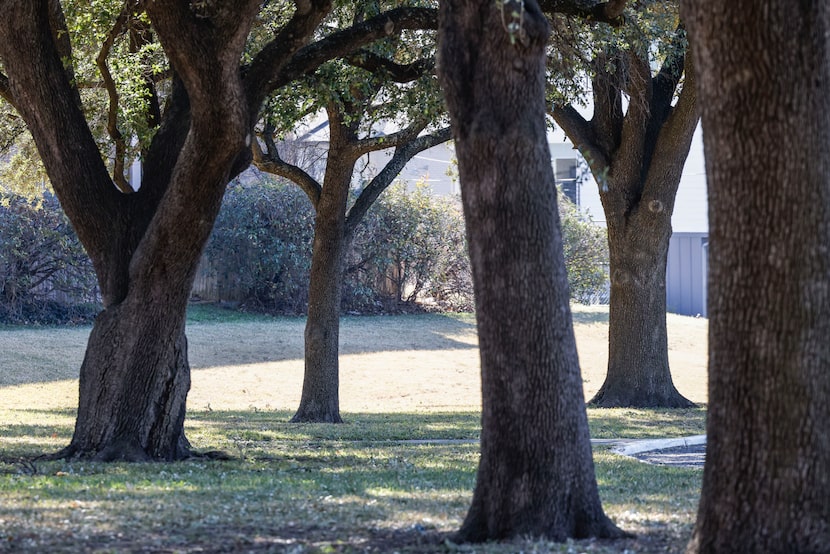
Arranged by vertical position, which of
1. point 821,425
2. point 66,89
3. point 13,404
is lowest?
point 13,404

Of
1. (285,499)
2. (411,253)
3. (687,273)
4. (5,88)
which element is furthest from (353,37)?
(687,273)

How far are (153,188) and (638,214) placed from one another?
9648 millimetres

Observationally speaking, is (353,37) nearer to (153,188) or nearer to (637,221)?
(153,188)

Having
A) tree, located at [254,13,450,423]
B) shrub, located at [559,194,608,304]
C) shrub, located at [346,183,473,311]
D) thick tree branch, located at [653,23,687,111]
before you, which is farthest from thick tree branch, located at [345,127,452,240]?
shrub, located at [559,194,608,304]

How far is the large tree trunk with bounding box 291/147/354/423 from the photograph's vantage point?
635 inches

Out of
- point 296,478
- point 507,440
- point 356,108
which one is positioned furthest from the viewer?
point 356,108

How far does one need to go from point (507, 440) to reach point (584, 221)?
28252mm

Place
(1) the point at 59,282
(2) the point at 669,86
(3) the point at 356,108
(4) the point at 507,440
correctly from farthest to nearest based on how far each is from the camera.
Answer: (1) the point at 59,282 < (2) the point at 669,86 < (3) the point at 356,108 < (4) the point at 507,440

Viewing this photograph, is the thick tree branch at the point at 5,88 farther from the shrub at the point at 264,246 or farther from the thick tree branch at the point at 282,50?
the shrub at the point at 264,246

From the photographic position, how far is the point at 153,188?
10.4m

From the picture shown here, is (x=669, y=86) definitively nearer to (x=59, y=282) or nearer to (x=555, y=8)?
(x=555, y=8)

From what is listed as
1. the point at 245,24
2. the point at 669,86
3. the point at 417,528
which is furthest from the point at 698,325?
the point at 417,528

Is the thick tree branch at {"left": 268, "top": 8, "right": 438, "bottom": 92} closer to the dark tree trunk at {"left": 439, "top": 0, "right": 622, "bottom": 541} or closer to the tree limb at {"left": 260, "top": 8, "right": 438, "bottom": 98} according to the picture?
the tree limb at {"left": 260, "top": 8, "right": 438, "bottom": 98}

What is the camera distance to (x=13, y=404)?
61.0ft
